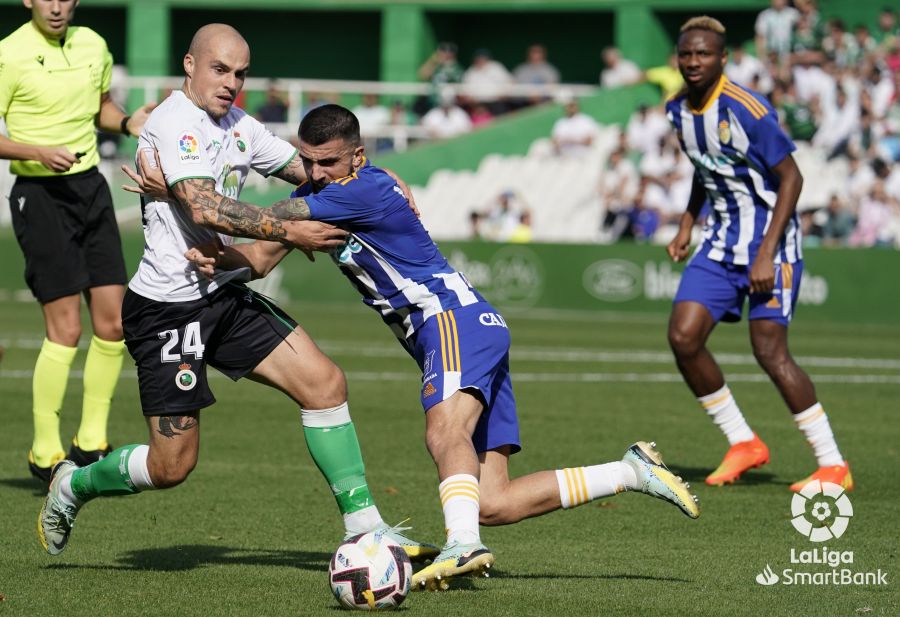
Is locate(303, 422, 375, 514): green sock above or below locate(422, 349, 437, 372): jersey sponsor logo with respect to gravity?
below

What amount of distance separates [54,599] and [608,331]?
15.0 meters

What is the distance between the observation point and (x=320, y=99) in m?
30.5

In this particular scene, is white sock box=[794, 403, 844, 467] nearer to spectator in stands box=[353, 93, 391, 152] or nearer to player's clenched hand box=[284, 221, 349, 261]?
player's clenched hand box=[284, 221, 349, 261]

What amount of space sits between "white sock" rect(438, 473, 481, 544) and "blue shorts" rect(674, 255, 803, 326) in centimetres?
360

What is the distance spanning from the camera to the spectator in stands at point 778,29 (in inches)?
1055

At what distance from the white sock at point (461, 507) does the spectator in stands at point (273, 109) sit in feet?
81.3

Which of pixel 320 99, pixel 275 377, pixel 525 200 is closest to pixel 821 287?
pixel 525 200

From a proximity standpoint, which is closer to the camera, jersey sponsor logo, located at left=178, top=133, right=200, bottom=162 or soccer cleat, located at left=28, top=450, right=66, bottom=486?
jersey sponsor logo, located at left=178, top=133, right=200, bottom=162

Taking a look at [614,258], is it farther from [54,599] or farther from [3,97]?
[54,599]

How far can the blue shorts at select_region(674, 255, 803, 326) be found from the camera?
9.18 metres

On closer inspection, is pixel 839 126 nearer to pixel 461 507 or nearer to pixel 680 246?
pixel 680 246

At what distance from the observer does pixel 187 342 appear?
21.5 ft

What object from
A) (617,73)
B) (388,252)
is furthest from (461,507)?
(617,73)

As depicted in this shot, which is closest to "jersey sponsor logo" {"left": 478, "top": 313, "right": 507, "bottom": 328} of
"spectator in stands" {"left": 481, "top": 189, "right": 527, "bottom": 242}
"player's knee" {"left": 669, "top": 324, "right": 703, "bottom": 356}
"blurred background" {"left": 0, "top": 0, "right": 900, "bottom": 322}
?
"player's knee" {"left": 669, "top": 324, "right": 703, "bottom": 356}
